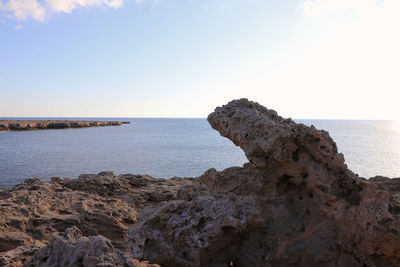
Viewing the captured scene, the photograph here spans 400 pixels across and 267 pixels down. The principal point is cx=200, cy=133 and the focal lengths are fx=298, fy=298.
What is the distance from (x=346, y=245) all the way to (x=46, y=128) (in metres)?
101

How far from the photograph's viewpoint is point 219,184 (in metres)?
6.10

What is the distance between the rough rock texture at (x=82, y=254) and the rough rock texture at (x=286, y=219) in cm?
96

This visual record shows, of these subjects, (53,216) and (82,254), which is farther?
(53,216)

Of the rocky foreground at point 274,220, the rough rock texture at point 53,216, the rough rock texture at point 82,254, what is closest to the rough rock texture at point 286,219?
the rocky foreground at point 274,220

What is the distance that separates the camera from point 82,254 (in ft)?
11.5

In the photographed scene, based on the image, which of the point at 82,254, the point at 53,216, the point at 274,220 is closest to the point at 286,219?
the point at 274,220

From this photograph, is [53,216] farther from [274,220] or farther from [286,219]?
[286,219]

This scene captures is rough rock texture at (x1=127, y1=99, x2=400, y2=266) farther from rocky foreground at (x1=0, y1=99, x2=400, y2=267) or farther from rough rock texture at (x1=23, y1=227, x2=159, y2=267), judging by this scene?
rough rock texture at (x1=23, y1=227, x2=159, y2=267)

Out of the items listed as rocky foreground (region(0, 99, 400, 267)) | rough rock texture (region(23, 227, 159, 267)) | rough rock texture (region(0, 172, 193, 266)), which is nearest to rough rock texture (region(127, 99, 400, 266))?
rocky foreground (region(0, 99, 400, 267))

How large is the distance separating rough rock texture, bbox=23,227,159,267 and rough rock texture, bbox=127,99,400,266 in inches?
37.9

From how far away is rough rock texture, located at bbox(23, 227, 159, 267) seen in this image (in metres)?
3.38

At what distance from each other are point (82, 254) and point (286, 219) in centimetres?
305

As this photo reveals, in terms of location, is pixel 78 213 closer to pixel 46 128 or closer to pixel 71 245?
pixel 71 245

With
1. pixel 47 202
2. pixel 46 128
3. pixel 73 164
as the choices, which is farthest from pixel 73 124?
pixel 47 202
